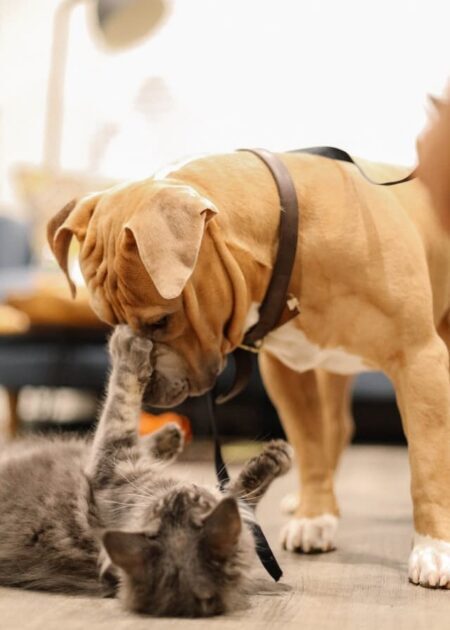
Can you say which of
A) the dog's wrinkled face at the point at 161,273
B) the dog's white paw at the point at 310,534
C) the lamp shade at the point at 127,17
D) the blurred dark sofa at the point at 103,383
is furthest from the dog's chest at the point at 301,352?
the lamp shade at the point at 127,17

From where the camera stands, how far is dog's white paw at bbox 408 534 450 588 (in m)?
1.38

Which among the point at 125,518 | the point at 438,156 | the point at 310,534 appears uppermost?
the point at 438,156

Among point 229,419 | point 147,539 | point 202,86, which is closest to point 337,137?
point 202,86

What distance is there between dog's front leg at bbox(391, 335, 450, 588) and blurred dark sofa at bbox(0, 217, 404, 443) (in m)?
1.99

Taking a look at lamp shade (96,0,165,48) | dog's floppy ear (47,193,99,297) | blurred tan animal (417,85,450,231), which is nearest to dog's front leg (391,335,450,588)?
blurred tan animal (417,85,450,231)

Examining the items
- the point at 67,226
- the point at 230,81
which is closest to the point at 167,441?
the point at 67,226

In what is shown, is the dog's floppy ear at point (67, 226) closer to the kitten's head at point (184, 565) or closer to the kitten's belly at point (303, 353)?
the kitten's belly at point (303, 353)

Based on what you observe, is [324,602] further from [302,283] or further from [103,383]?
[103,383]

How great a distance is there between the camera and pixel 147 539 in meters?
1.20

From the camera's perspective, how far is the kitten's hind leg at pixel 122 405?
1423mm

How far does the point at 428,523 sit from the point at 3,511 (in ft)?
2.39

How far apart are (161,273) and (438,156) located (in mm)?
487

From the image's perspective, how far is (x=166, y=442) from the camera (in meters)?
1.66

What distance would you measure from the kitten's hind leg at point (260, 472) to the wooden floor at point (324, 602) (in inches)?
2.8
